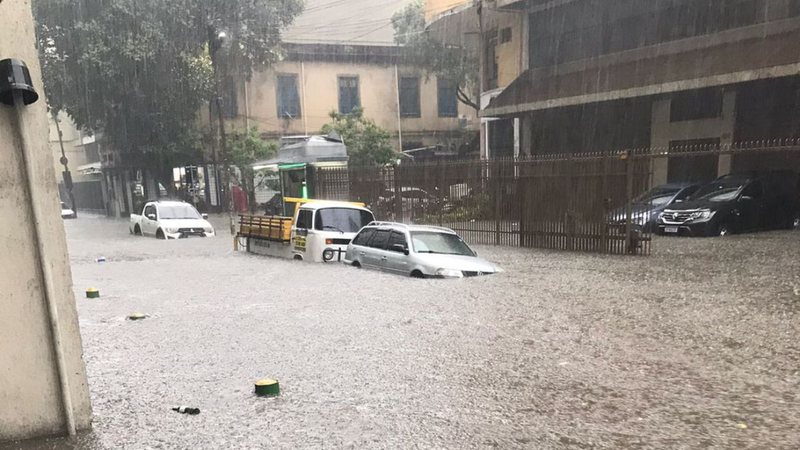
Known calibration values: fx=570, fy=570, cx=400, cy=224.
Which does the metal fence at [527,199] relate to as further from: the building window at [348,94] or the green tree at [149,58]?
the building window at [348,94]

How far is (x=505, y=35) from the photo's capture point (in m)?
24.0

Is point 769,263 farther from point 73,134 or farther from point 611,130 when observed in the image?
point 73,134

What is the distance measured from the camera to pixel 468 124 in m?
38.8

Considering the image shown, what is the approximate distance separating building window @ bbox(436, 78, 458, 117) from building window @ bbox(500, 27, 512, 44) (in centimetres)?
1409

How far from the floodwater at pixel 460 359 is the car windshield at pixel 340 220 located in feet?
7.35

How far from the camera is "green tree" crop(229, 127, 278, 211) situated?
1152 inches

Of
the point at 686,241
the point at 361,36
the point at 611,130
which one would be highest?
the point at 361,36

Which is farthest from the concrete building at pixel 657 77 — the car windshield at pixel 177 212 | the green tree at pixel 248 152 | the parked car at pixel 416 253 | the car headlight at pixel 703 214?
the green tree at pixel 248 152

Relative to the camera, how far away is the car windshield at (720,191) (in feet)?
47.9

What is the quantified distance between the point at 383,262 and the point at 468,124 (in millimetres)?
29581

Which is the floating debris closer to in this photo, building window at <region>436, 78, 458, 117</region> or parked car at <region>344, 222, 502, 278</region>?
parked car at <region>344, 222, 502, 278</region>

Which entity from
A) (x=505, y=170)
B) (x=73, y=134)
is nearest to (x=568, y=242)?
(x=505, y=170)

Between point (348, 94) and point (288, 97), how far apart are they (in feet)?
12.4

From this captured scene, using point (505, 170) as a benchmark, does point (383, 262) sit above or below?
below
